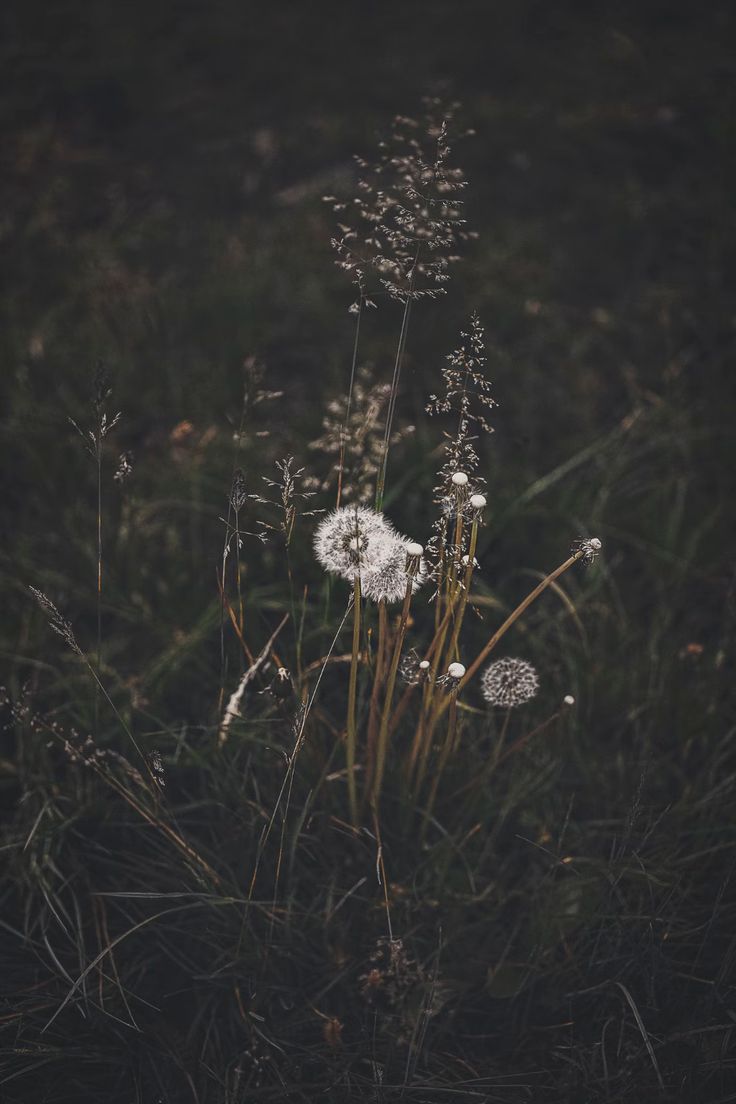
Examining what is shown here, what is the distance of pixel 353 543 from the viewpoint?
3.96 feet

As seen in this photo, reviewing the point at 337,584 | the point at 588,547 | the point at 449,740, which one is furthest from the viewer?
the point at 337,584

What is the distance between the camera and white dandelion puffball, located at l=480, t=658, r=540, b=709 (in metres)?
1.32

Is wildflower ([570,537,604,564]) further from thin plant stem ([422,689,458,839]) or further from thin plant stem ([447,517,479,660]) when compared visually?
thin plant stem ([422,689,458,839])

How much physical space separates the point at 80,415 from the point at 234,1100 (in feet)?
6.19

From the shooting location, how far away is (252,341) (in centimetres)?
267

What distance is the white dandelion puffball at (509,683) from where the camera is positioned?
1323mm

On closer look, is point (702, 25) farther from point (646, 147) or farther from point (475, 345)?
point (475, 345)

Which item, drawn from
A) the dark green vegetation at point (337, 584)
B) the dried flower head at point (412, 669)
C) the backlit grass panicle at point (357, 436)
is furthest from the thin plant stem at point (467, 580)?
the backlit grass panicle at point (357, 436)

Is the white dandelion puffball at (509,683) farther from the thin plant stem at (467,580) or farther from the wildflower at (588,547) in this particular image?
the wildflower at (588,547)

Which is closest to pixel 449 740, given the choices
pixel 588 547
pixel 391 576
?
pixel 391 576

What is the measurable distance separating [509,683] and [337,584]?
72 cm

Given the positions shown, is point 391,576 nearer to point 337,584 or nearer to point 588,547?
point 588,547

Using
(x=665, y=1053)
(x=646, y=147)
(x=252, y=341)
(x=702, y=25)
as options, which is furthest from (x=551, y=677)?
(x=702, y=25)

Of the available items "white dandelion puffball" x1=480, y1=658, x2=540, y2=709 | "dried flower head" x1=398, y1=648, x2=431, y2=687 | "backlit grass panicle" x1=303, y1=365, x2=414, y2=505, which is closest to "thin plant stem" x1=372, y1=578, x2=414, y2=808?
"dried flower head" x1=398, y1=648, x2=431, y2=687
